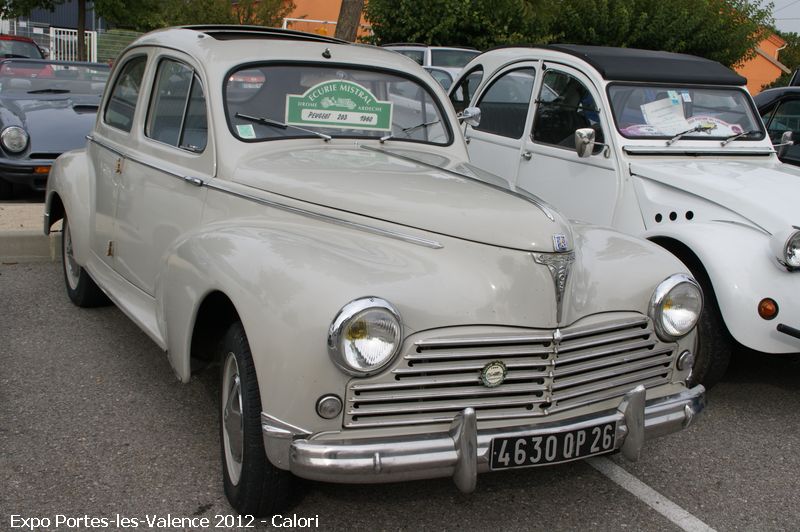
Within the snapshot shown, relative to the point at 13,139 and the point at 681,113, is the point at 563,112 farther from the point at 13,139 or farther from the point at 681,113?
the point at 13,139

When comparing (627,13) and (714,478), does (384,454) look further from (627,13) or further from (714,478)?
(627,13)

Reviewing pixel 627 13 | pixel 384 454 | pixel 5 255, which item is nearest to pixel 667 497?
pixel 384 454

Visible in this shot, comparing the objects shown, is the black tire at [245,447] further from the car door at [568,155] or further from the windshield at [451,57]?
the windshield at [451,57]

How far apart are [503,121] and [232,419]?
3.71 m

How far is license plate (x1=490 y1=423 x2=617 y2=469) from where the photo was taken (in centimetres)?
285

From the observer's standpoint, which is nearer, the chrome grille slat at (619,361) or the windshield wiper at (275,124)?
the chrome grille slat at (619,361)

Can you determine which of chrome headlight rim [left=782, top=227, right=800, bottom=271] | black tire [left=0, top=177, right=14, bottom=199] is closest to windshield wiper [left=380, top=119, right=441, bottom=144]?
chrome headlight rim [left=782, top=227, right=800, bottom=271]

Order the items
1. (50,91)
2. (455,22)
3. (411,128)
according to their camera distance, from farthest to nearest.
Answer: (455,22)
(50,91)
(411,128)

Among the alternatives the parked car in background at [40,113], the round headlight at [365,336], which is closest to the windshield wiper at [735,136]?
the round headlight at [365,336]

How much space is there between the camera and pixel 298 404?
273cm

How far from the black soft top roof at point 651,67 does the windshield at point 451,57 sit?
8.41 meters

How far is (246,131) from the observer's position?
153 inches

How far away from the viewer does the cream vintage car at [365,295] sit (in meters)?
2.74

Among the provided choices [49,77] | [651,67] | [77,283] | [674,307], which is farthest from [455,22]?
[674,307]
